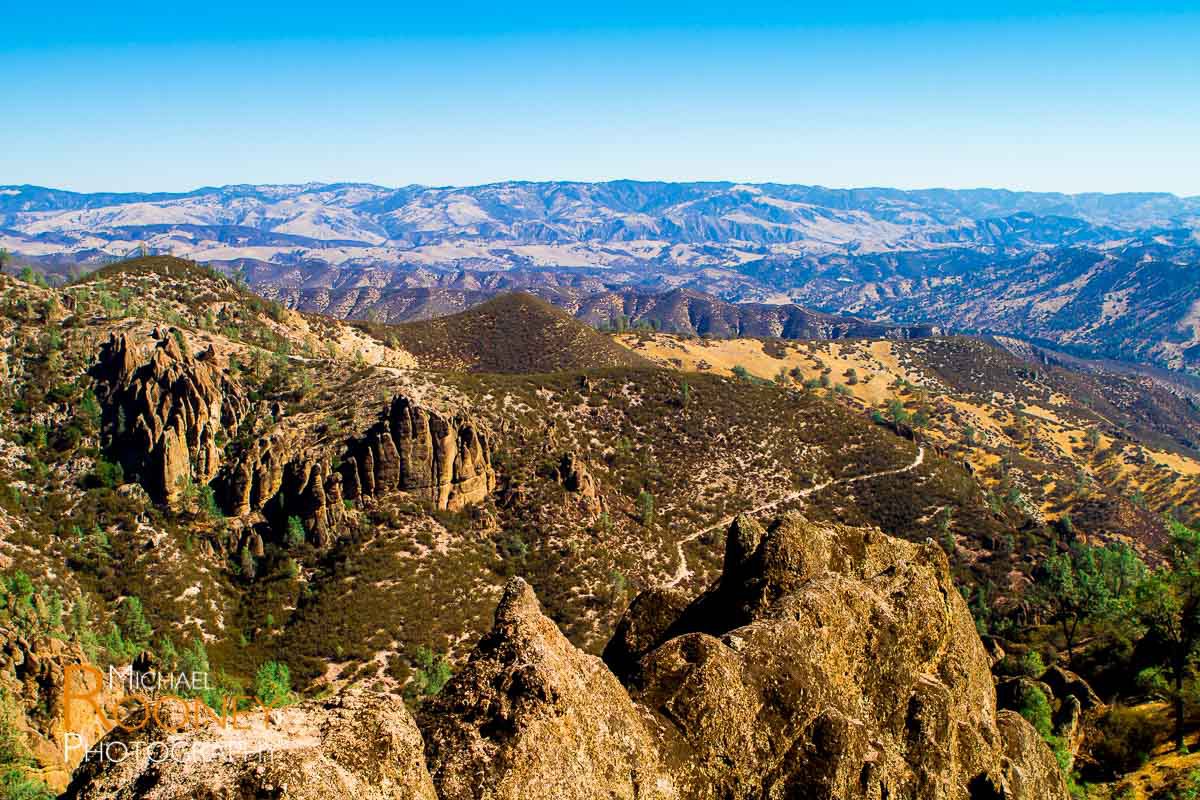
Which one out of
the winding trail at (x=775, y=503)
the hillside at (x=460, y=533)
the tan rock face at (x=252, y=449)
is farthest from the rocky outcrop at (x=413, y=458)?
the winding trail at (x=775, y=503)

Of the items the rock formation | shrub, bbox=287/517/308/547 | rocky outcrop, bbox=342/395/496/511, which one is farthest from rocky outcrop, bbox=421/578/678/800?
rocky outcrop, bbox=342/395/496/511

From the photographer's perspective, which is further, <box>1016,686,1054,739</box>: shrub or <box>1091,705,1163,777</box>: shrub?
<box>1016,686,1054,739</box>: shrub

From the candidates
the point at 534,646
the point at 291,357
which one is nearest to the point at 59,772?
the point at 534,646

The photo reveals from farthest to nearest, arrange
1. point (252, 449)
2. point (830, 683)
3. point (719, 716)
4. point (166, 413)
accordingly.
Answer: point (252, 449) < point (166, 413) < point (830, 683) < point (719, 716)

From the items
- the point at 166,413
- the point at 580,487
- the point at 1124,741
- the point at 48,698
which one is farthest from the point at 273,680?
the point at 1124,741

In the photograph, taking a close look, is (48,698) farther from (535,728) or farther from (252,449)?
(535,728)

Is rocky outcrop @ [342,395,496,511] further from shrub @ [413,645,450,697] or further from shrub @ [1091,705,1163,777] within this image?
shrub @ [1091,705,1163,777]

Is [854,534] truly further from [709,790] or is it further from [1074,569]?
[1074,569]

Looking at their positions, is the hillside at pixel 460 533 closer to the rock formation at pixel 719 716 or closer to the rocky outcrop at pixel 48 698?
the rock formation at pixel 719 716
